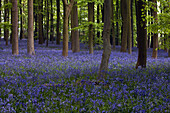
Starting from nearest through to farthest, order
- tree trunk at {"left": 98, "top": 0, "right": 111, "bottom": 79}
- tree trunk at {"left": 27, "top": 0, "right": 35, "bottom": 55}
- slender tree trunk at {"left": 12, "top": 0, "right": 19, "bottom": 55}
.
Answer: tree trunk at {"left": 98, "top": 0, "right": 111, "bottom": 79} < slender tree trunk at {"left": 12, "top": 0, "right": 19, "bottom": 55} < tree trunk at {"left": 27, "top": 0, "right": 35, "bottom": 55}

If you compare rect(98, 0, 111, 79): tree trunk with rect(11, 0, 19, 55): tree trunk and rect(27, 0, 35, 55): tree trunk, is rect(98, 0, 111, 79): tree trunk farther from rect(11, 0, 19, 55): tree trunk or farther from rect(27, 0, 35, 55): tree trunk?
rect(11, 0, 19, 55): tree trunk

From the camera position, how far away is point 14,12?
18797mm

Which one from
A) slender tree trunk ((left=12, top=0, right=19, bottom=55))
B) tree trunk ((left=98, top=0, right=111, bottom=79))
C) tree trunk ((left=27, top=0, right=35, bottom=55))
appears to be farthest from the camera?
tree trunk ((left=27, top=0, right=35, bottom=55))

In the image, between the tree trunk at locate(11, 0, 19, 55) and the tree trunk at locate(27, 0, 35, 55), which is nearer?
the tree trunk at locate(11, 0, 19, 55)

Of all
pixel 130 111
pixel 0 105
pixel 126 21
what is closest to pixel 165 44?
pixel 130 111

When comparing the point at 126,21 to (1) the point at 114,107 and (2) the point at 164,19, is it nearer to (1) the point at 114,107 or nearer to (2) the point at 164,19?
(2) the point at 164,19

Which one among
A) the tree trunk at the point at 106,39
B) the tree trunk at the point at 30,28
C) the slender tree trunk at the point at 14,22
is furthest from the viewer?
the tree trunk at the point at 30,28

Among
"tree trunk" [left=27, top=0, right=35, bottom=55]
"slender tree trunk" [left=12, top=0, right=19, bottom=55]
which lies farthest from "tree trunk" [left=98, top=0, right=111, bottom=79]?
"slender tree trunk" [left=12, top=0, right=19, bottom=55]

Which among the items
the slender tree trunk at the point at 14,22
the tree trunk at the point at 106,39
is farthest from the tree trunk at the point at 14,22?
the tree trunk at the point at 106,39

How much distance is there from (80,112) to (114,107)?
0.85 metres

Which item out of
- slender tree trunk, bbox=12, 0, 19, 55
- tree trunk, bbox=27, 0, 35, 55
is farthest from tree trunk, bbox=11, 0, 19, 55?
tree trunk, bbox=27, 0, 35, 55

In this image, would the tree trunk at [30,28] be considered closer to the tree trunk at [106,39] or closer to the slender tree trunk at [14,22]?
the slender tree trunk at [14,22]

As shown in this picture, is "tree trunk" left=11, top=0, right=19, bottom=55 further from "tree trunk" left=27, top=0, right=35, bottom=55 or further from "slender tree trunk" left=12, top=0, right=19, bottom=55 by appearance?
"tree trunk" left=27, top=0, right=35, bottom=55

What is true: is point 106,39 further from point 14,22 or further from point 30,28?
point 14,22
